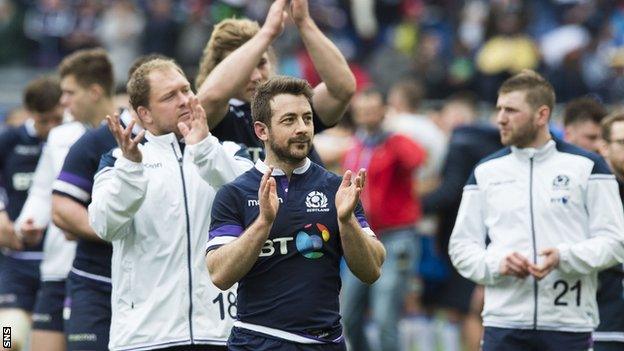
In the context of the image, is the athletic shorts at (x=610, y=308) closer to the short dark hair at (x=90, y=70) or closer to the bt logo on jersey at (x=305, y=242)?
the bt logo on jersey at (x=305, y=242)

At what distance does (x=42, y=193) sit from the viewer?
10.0 meters

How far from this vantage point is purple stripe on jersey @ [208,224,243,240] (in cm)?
677

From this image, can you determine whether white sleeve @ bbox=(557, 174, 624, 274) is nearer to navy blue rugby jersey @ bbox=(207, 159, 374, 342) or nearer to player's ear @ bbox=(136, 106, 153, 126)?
navy blue rugby jersey @ bbox=(207, 159, 374, 342)

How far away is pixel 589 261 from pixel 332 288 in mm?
2093

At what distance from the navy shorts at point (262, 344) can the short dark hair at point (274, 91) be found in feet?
3.52

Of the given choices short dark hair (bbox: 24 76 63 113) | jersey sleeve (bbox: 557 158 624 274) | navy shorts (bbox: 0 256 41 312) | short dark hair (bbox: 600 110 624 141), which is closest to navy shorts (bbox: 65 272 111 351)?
navy shorts (bbox: 0 256 41 312)

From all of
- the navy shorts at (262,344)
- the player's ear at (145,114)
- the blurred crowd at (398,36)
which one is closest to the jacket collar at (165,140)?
the player's ear at (145,114)

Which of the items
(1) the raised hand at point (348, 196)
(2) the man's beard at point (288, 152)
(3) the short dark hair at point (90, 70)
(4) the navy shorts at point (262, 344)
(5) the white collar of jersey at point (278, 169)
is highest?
(3) the short dark hair at point (90, 70)

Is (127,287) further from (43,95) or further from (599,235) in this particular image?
(43,95)

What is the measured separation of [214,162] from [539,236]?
2277mm

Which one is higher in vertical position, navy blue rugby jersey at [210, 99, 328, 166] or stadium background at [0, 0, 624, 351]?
stadium background at [0, 0, 624, 351]

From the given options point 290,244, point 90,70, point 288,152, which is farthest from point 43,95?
point 290,244

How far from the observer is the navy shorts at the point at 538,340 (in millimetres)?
8305

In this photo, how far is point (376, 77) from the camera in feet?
68.4
